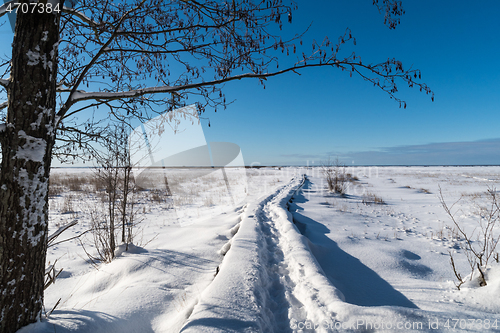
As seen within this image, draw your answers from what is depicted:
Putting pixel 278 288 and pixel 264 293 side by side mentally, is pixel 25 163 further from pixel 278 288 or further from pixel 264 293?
pixel 278 288

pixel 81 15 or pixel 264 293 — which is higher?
pixel 81 15

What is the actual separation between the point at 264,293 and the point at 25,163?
2384 mm

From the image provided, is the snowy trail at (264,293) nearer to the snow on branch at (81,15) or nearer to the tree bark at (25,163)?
the tree bark at (25,163)

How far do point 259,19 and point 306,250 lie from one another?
3255 mm

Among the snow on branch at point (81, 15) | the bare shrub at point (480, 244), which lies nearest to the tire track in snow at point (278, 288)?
the bare shrub at point (480, 244)

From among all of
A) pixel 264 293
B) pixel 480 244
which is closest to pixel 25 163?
pixel 264 293

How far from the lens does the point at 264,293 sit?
2537 millimetres

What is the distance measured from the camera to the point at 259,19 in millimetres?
2191

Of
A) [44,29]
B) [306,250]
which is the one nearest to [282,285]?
[306,250]

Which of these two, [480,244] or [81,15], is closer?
[81,15]

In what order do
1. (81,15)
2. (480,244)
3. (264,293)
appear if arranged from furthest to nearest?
Result: (480,244) → (264,293) → (81,15)

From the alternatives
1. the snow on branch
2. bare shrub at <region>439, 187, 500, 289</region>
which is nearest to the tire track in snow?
bare shrub at <region>439, 187, 500, 289</region>

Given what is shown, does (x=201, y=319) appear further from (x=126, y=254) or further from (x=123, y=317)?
(x=126, y=254)

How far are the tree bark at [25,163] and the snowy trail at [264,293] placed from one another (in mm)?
1185
